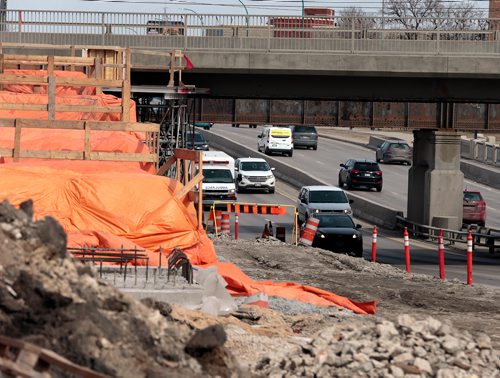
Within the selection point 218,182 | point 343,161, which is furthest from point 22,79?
point 343,161

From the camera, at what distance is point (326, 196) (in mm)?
46406

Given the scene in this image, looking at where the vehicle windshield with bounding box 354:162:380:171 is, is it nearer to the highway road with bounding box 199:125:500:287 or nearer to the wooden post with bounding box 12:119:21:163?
the highway road with bounding box 199:125:500:287

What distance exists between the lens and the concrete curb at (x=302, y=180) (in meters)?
53.6

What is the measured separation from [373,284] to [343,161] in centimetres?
5606

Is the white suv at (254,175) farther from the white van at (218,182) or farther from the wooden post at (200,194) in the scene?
the wooden post at (200,194)

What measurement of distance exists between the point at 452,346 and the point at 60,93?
23266 mm

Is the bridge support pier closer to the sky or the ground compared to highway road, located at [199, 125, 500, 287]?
closer to the sky

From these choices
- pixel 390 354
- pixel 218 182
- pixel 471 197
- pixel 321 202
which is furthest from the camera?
pixel 218 182

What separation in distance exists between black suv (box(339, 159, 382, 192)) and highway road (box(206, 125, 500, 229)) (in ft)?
1.73

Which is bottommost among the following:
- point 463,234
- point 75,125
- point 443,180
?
point 463,234

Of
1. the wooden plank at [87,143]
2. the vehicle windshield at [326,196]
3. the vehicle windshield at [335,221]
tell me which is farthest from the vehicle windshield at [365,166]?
the wooden plank at [87,143]

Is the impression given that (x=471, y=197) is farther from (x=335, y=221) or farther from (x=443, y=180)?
(x=335, y=221)

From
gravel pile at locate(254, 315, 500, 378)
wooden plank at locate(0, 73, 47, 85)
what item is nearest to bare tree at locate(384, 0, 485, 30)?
wooden plank at locate(0, 73, 47, 85)

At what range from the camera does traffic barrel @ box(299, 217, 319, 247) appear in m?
37.5
